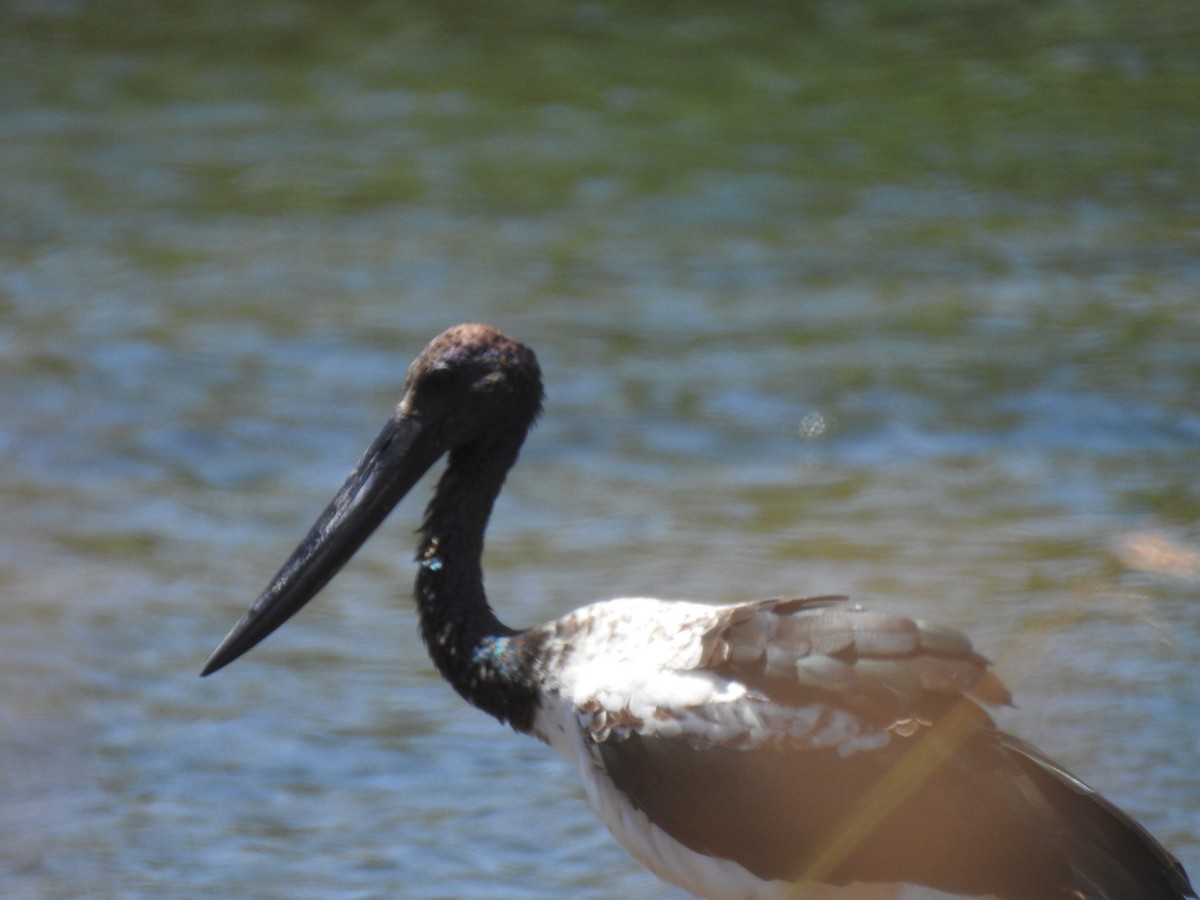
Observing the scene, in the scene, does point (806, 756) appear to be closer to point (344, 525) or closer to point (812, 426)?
point (344, 525)

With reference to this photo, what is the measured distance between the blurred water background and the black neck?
0.69 meters

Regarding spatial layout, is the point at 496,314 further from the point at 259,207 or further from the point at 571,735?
the point at 571,735

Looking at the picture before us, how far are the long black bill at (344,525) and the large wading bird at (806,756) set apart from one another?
46cm

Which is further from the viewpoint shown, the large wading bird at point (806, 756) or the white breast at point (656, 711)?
the white breast at point (656, 711)

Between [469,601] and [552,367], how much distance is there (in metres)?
3.88

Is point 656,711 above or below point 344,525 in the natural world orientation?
below

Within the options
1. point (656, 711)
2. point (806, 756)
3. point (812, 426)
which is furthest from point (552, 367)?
point (806, 756)

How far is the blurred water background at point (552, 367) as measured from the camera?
16.9 ft

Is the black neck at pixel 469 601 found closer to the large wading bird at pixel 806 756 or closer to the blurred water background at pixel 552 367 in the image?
the large wading bird at pixel 806 756

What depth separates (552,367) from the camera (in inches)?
319

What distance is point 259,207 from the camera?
10.0 m

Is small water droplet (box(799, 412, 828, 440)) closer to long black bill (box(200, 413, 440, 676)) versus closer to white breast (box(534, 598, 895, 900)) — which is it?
long black bill (box(200, 413, 440, 676))

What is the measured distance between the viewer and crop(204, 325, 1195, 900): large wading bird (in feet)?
11.8

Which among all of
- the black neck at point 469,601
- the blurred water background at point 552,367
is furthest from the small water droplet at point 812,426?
the black neck at point 469,601
